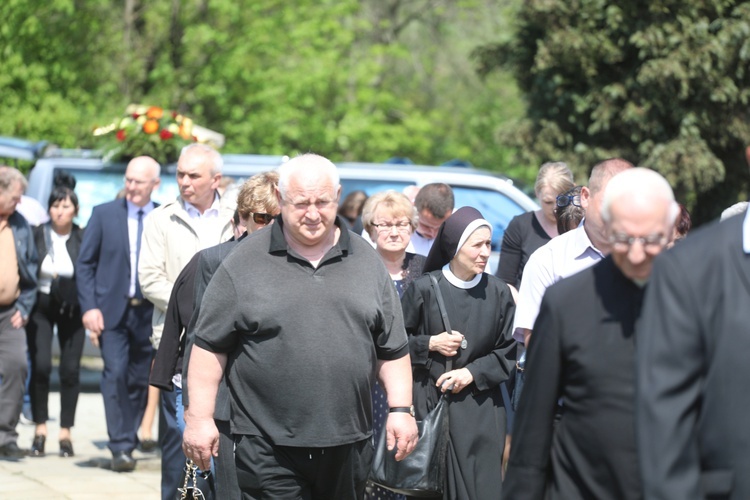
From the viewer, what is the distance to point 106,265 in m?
9.58

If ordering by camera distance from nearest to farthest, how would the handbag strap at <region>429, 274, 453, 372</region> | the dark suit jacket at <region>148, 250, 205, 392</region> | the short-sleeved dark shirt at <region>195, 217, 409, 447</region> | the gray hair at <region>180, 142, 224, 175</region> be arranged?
1. the short-sleeved dark shirt at <region>195, 217, 409, 447</region>
2. the dark suit jacket at <region>148, 250, 205, 392</region>
3. the handbag strap at <region>429, 274, 453, 372</region>
4. the gray hair at <region>180, 142, 224, 175</region>

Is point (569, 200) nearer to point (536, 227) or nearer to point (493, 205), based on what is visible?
point (536, 227)

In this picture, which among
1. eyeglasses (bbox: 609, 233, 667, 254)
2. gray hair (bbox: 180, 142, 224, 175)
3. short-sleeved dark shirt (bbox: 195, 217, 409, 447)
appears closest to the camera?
eyeglasses (bbox: 609, 233, 667, 254)

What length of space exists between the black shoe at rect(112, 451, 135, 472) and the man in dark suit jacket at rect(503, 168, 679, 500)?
576cm

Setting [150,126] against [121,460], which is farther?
[150,126]

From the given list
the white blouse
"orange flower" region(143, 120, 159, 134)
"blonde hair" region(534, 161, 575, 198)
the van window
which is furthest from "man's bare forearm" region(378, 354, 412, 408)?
the van window

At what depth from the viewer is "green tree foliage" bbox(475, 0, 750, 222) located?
16422 millimetres

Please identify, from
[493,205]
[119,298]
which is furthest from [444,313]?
[493,205]

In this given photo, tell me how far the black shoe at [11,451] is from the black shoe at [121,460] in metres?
0.94

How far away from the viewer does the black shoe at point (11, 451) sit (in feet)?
32.1

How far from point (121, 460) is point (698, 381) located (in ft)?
21.6

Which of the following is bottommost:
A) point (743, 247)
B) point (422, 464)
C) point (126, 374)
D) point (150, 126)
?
point (422, 464)

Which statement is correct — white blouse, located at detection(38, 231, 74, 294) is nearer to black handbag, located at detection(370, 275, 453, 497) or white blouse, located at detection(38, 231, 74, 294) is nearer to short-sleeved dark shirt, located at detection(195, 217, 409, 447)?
black handbag, located at detection(370, 275, 453, 497)

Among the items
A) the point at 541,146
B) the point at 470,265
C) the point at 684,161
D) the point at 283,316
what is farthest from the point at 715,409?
the point at 541,146
